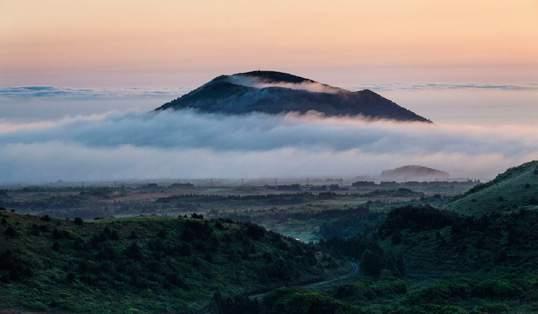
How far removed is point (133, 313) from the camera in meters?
96.8

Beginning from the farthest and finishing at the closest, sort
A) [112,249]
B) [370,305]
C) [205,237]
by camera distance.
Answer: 1. [205,237]
2. [112,249]
3. [370,305]

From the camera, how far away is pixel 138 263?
11906 centimetres

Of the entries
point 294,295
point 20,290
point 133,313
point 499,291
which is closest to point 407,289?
point 499,291

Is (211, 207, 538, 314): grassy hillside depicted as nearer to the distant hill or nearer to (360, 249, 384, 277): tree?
(360, 249, 384, 277): tree

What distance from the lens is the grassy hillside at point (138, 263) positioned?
3959 inches

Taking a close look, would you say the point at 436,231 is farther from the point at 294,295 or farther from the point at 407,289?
the point at 294,295

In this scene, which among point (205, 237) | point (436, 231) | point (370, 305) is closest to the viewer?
point (370, 305)

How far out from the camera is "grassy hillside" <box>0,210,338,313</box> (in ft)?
330

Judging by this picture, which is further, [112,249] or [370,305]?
[112,249]

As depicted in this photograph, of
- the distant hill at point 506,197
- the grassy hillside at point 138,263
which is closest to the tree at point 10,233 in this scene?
the grassy hillside at point 138,263

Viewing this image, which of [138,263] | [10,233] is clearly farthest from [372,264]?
[10,233]

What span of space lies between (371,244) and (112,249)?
4376 cm

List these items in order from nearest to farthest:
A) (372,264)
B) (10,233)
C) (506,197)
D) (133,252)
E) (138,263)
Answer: (10,233) < (138,263) < (133,252) < (372,264) < (506,197)

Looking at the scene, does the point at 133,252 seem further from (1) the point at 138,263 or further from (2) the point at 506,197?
(2) the point at 506,197
